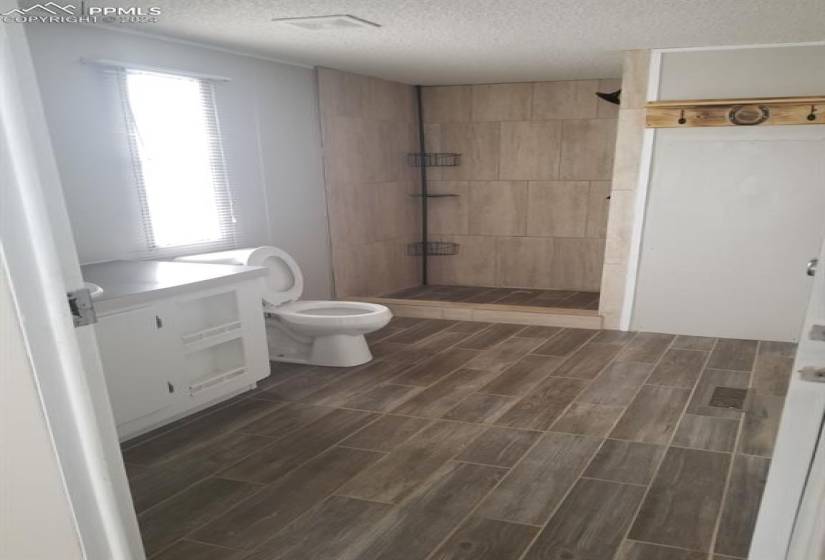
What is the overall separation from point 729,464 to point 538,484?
2.82 ft

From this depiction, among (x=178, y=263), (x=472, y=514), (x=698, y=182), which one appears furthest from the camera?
(x=698, y=182)

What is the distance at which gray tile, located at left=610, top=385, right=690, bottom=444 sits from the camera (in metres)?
2.67

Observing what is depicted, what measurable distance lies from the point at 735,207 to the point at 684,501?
8.06 ft

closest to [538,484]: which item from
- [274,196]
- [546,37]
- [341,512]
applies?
[341,512]

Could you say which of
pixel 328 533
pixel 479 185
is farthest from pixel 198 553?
pixel 479 185

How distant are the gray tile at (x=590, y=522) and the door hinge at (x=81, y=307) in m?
1.53

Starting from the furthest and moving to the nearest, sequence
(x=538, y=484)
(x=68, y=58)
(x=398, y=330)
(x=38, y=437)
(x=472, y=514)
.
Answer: (x=398, y=330) < (x=68, y=58) < (x=538, y=484) < (x=472, y=514) < (x=38, y=437)

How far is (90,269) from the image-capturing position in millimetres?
2904

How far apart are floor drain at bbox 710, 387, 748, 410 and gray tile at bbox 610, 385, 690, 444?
141 mm

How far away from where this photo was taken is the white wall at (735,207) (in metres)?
3.64

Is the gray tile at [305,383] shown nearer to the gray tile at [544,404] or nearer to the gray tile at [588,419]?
the gray tile at [544,404]

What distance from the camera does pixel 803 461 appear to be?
1072 mm

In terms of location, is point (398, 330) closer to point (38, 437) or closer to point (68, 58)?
point (68, 58)

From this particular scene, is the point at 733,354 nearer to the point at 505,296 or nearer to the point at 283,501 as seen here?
the point at 505,296
